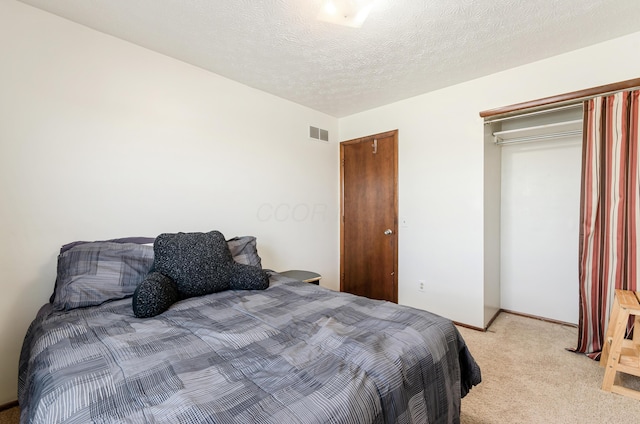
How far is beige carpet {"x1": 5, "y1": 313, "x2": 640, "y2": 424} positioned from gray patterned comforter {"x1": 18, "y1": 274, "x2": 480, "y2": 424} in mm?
475

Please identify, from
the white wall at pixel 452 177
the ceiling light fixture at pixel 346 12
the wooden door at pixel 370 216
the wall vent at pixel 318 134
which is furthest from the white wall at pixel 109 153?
the white wall at pixel 452 177

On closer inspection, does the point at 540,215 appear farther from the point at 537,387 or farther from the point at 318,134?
the point at 318,134

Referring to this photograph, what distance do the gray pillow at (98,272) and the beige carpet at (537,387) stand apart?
818 mm

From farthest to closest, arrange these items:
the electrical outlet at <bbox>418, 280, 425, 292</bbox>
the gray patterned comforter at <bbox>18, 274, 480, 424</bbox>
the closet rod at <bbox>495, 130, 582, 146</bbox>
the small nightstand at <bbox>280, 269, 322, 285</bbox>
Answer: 1. the electrical outlet at <bbox>418, 280, 425, 292</bbox>
2. the small nightstand at <bbox>280, 269, 322, 285</bbox>
3. the closet rod at <bbox>495, 130, 582, 146</bbox>
4. the gray patterned comforter at <bbox>18, 274, 480, 424</bbox>

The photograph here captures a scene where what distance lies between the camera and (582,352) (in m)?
2.30

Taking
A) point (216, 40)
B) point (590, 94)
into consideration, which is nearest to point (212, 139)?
point (216, 40)

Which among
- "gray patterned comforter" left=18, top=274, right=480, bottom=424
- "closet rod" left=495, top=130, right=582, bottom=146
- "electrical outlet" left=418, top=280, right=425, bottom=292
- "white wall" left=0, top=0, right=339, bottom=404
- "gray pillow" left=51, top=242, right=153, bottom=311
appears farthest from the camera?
"electrical outlet" left=418, top=280, right=425, bottom=292

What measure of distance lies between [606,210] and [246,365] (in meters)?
2.77

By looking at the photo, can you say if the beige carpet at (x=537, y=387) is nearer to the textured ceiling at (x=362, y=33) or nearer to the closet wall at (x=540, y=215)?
the closet wall at (x=540, y=215)

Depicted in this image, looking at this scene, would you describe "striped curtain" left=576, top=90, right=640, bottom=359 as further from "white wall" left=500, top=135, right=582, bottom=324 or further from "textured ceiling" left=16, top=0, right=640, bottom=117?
"white wall" left=500, top=135, right=582, bottom=324

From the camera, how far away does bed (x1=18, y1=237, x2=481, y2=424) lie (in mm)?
824

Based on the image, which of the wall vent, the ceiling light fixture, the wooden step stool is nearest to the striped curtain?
the wooden step stool

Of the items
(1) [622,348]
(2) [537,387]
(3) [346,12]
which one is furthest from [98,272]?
(1) [622,348]

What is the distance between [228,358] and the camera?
109 centimetres
